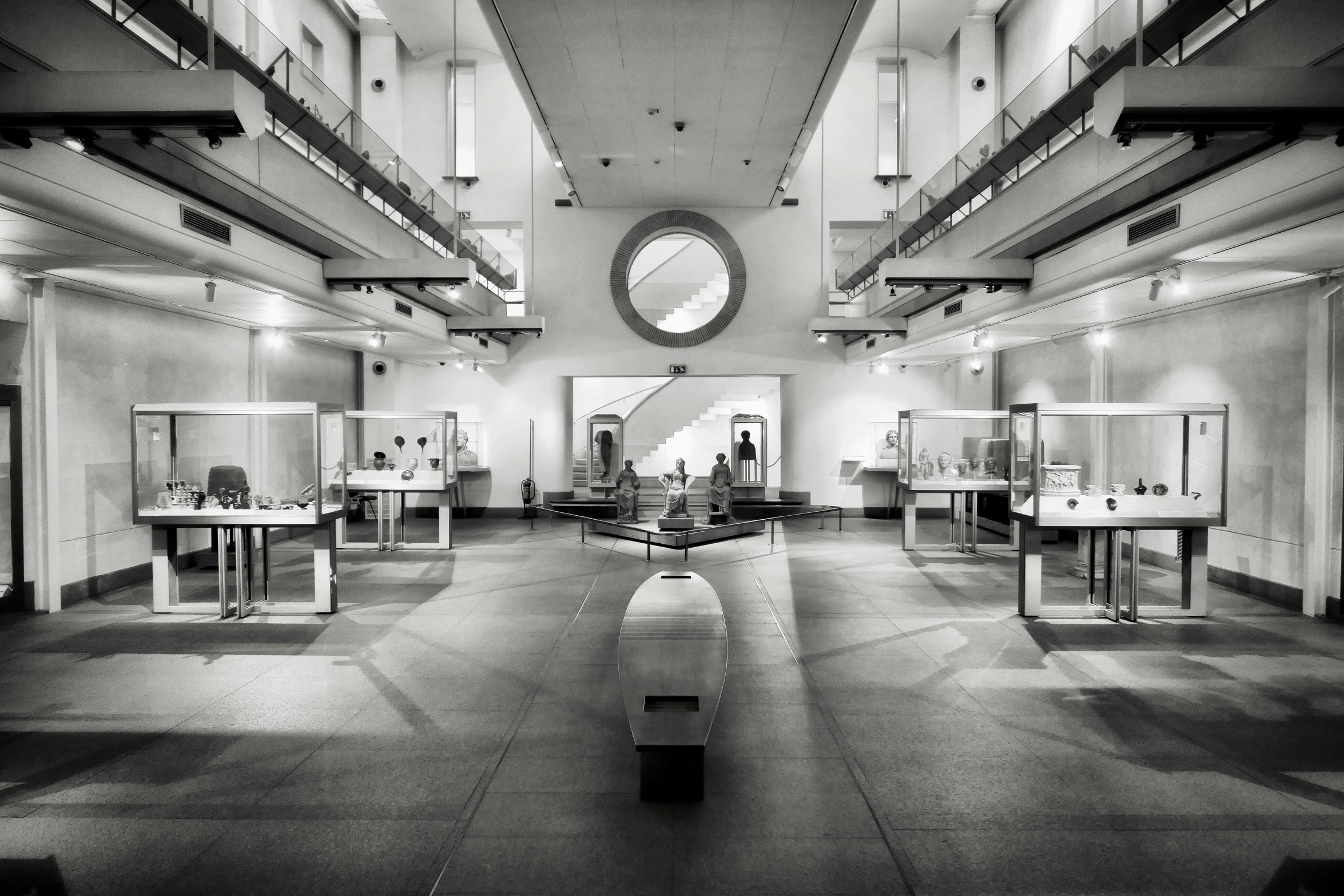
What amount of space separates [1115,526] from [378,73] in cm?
1841

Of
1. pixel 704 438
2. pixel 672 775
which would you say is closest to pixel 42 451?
pixel 672 775

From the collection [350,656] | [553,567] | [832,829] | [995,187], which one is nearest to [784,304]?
[995,187]

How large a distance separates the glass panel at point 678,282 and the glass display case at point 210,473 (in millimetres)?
11880

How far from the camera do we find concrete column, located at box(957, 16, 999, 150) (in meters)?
16.7

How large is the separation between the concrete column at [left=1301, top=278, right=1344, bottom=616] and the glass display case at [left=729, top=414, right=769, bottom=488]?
10.8 metres

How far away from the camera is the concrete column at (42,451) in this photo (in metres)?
8.05

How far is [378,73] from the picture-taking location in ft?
56.0

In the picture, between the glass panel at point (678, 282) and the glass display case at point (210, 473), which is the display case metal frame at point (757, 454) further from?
the glass display case at point (210, 473)

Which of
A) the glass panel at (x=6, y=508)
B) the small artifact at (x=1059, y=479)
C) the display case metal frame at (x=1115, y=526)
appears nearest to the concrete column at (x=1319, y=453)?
the display case metal frame at (x=1115, y=526)

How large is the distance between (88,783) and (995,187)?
418 inches

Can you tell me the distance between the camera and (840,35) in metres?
8.77

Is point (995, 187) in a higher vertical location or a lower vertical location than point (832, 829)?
higher

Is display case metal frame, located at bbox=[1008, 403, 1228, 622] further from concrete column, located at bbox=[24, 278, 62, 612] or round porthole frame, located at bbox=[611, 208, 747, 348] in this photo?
concrete column, located at bbox=[24, 278, 62, 612]

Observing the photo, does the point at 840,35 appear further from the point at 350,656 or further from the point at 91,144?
the point at 350,656
